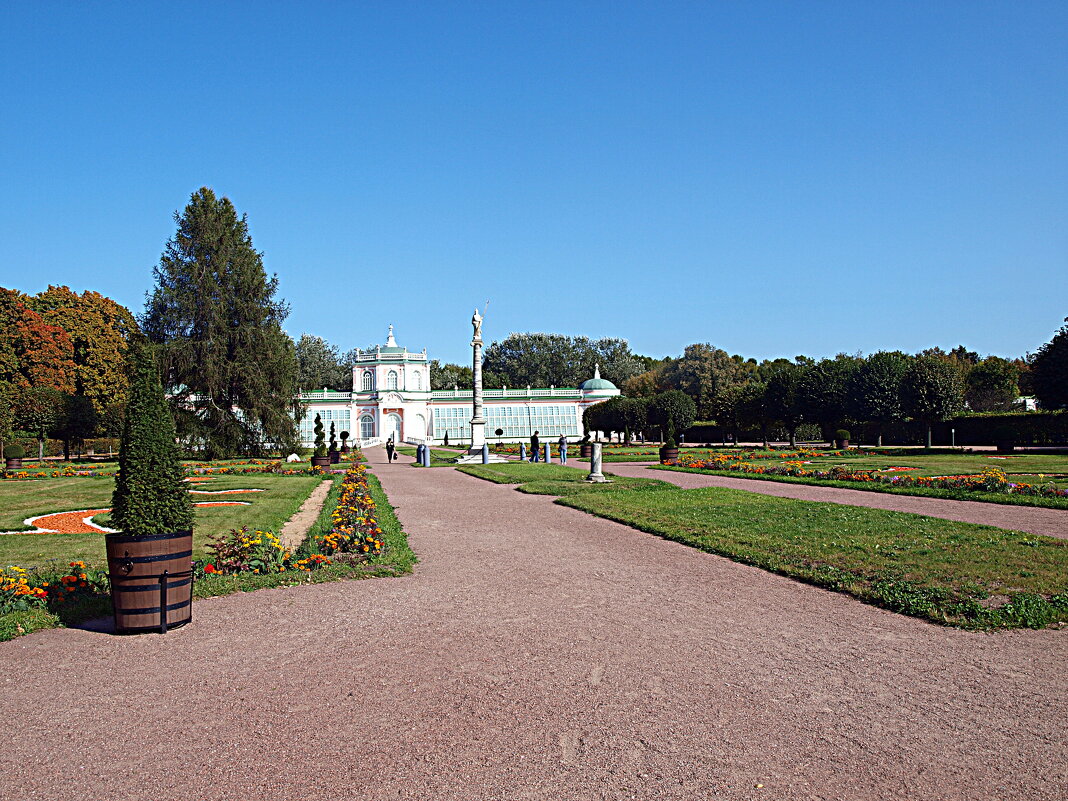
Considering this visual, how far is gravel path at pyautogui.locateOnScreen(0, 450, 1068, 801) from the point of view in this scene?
3715mm

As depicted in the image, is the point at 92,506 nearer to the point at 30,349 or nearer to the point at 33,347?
the point at 30,349

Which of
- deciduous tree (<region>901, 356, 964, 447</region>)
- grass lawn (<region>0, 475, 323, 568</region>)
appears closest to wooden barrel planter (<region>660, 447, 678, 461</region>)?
grass lawn (<region>0, 475, 323, 568</region>)

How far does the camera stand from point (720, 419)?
56.8m

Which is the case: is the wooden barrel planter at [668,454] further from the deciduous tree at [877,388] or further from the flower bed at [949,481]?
the deciduous tree at [877,388]

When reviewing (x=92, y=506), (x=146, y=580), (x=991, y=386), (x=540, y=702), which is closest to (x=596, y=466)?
(x=92, y=506)

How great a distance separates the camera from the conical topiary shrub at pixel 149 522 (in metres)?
6.38

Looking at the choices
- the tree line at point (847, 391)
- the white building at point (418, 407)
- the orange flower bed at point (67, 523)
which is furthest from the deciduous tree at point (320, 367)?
the orange flower bed at point (67, 523)

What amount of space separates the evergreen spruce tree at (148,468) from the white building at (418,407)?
209ft

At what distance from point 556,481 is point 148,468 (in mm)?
16022

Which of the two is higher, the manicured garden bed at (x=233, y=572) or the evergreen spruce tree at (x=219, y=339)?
the evergreen spruce tree at (x=219, y=339)

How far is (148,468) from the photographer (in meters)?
6.84

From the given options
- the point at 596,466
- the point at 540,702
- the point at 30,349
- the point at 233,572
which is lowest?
the point at 540,702

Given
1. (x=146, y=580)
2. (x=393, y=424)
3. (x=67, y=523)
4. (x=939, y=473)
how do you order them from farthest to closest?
1. (x=393, y=424)
2. (x=939, y=473)
3. (x=67, y=523)
4. (x=146, y=580)

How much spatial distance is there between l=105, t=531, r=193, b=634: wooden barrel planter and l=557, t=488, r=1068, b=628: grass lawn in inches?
239
